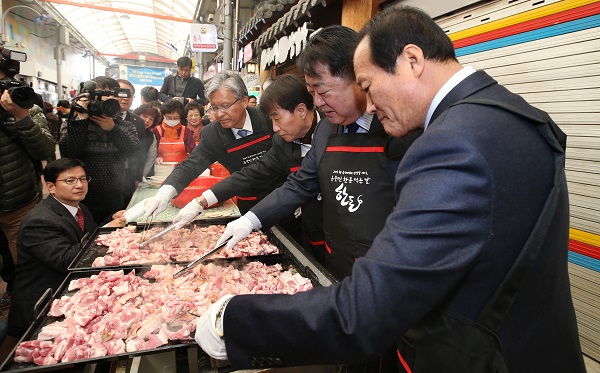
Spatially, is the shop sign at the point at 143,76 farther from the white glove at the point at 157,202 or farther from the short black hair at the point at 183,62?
the white glove at the point at 157,202

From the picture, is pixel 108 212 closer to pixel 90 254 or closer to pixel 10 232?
pixel 10 232

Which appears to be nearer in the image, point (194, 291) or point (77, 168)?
point (194, 291)

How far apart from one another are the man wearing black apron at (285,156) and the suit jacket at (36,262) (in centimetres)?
79

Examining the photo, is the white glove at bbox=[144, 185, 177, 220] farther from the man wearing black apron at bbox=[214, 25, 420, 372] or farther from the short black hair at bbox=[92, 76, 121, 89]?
the short black hair at bbox=[92, 76, 121, 89]

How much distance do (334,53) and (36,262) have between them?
8.04ft

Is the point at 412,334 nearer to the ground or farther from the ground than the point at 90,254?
farther from the ground

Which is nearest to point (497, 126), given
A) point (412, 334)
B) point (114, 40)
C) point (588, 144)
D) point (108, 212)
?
point (412, 334)

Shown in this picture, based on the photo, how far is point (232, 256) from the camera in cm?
238

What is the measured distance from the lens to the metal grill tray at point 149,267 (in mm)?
1339

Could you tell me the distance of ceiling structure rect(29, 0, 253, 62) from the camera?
14.9 m

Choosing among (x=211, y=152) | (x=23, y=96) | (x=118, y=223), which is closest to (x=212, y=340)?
(x=118, y=223)

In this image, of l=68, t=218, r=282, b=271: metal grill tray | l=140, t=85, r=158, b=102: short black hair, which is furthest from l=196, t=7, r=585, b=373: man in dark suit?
l=140, t=85, r=158, b=102: short black hair

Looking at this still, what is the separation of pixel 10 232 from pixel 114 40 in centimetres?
3454

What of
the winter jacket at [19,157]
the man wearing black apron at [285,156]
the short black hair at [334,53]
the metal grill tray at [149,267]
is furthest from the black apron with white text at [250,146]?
the winter jacket at [19,157]
